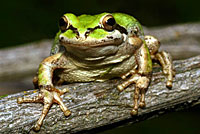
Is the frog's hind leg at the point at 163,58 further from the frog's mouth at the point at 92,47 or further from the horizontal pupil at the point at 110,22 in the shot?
the horizontal pupil at the point at 110,22

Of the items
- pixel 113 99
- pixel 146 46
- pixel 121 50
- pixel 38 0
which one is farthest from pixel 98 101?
pixel 38 0

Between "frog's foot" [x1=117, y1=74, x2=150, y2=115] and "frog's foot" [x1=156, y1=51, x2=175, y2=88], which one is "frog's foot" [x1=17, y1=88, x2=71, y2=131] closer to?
"frog's foot" [x1=117, y1=74, x2=150, y2=115]

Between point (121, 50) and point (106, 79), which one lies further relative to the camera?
point (106, 79)

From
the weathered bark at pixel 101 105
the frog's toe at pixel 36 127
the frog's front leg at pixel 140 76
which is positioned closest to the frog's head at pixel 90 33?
the frog's front leg at pixel 140 76

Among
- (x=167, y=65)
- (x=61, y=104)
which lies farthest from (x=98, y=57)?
(x=167, y=65)

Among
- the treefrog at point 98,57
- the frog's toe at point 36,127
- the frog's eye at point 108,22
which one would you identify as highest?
the frog's eye at point 108,22

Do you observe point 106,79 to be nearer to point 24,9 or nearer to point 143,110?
point 143,110
